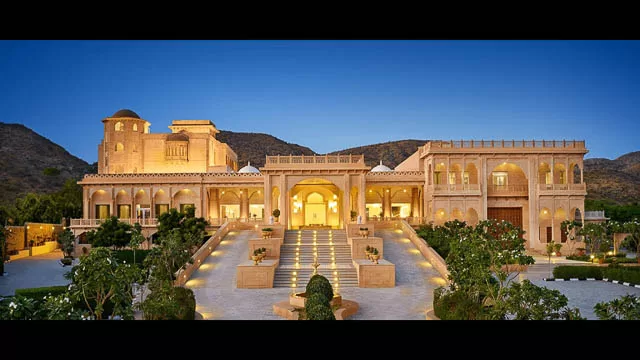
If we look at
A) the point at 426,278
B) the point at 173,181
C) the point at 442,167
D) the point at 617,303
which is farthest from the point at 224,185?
the point at 617,303

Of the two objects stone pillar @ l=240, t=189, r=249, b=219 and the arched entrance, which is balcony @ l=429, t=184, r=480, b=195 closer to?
the arched entrance

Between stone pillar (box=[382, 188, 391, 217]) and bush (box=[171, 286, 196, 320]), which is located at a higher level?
stone pillar (box=[382, 188, 391, 217])

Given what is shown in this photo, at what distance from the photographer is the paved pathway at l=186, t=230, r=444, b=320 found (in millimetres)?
16562

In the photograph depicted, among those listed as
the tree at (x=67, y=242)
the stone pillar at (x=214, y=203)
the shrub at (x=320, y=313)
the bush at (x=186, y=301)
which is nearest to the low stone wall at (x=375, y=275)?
the bush at (x=186, y=301)

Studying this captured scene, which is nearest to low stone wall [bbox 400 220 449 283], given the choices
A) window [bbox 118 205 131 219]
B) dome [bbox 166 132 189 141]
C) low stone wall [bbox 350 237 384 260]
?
low stone wall [bbox 350 237 384 260]

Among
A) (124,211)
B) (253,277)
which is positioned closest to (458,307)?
(253,277)

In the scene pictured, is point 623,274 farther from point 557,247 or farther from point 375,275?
point 375,275

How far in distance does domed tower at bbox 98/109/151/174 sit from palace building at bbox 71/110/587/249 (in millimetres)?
81
